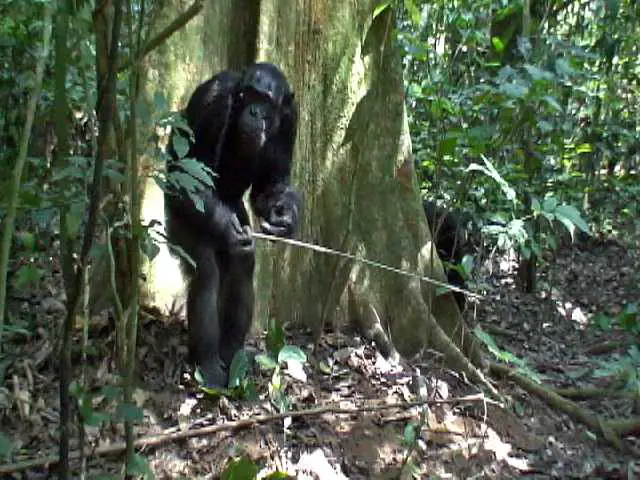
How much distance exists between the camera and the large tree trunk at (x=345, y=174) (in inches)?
191

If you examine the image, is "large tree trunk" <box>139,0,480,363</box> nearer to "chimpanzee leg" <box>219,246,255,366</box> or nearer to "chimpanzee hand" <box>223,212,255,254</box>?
"chimpanzee leg" <box>219,246,255,366</box>

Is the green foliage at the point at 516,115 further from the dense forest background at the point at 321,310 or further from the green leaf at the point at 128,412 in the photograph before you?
the green leaf at the point at 128,412

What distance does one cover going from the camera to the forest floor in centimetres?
353

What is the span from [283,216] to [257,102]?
0.69 meters

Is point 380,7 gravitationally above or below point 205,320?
above

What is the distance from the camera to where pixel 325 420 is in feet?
13.2

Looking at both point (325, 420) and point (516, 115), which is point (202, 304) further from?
point (516, 115)

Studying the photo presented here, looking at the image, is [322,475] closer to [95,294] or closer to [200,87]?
[95,294]

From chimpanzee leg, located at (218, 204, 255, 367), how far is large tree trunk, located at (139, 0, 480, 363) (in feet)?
1.41

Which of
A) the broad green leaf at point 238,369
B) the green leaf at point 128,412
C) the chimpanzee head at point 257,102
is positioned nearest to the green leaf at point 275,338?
the broad green leaf at point 238,369

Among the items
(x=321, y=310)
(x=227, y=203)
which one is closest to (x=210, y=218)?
(x=227, y=203)

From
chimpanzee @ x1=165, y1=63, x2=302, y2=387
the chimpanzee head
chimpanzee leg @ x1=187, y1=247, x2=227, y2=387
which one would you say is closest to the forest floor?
chimpanzee leg @ x1=187, y1=247, x2=227, y2=387

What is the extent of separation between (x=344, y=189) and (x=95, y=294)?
64.0 inches

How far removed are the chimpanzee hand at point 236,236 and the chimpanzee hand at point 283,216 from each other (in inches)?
10.6
